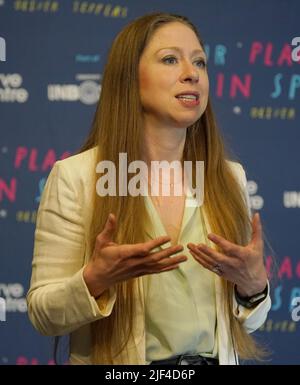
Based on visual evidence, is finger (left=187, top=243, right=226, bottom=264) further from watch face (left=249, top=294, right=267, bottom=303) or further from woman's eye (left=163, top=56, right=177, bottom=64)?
woman's eye (left=163, top=56, right=177, bottom=64)

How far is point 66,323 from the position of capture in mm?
1158

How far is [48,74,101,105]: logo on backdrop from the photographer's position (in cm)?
231

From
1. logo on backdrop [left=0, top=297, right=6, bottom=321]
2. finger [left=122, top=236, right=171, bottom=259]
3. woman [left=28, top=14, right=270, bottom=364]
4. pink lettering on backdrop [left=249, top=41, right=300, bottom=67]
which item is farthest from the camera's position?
pink lettering on backdrop [left=249, top=41, right=300, bottom=67]

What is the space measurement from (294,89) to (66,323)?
150 cm

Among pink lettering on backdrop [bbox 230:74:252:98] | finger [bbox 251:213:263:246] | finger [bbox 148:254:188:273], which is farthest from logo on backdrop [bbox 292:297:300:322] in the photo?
finger [bbox 148:254:188:273]

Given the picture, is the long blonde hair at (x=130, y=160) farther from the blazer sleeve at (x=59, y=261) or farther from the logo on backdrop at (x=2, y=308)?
the logo on backdrop at (x=2, y=308)

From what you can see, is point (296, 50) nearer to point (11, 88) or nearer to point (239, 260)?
point (11, 88)

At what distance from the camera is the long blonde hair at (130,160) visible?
3.99ft

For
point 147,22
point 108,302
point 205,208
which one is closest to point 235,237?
point 205,208

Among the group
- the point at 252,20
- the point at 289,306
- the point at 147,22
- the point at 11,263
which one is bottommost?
the point at 289,306

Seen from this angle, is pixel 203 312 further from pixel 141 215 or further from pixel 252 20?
pixel 252 20

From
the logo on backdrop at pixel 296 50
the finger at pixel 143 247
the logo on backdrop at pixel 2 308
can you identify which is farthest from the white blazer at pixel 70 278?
the logo on backdrop at pixel 296 50

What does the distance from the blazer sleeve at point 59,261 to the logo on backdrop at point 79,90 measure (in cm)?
109

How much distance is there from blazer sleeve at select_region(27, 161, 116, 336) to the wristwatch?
23 centimetres
